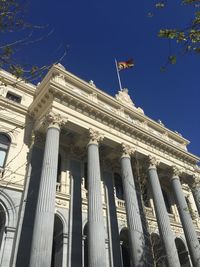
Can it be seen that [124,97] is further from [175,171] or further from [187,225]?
[187,225]

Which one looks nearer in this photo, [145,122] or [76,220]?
[76,220]

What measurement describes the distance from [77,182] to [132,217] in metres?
4.53

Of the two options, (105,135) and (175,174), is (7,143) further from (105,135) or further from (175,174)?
(175,174)

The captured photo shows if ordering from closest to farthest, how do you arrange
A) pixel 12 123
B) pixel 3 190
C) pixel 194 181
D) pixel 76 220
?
pixel 3 190 < pixel 76 220 < pixel 12 123 < pixel 194 181

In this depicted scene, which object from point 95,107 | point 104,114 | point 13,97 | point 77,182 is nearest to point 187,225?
point 77,182

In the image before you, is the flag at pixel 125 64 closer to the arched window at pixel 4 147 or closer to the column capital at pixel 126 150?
the column capital at pixel 126 150

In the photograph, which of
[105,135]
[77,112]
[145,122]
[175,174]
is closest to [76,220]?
[105,135]

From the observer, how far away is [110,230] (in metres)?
16.2

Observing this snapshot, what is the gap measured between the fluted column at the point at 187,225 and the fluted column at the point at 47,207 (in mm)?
9408

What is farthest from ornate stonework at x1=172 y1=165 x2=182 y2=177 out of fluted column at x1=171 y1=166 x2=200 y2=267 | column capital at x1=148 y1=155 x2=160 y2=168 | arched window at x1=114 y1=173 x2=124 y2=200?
arched window at x1=114 y1=173 x2=124 y2=200

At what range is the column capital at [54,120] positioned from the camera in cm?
1459

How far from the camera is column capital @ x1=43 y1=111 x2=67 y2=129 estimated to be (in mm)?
14594

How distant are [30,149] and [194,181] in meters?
15.0

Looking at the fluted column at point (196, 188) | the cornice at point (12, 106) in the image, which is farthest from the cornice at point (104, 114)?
the fluted column at point (196, 188)
